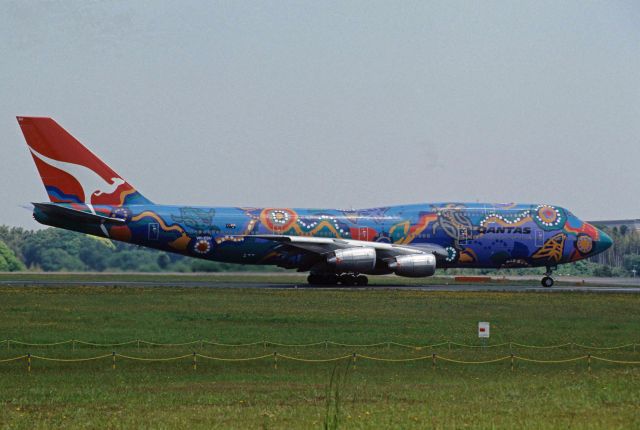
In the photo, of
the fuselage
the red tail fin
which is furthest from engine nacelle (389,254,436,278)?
the red tail fin

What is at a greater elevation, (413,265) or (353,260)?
(353,260)

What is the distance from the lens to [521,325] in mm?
44844

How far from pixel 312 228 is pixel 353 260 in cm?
493

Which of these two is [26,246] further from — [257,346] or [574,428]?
[574,428]

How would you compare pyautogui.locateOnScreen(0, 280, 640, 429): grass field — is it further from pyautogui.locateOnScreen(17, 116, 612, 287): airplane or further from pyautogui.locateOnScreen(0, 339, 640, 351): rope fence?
pyautogui.locateOnScreen(17, 116, 612, 287): airplane

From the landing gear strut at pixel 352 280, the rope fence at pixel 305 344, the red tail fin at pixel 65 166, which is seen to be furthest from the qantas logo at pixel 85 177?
the rope fence at pixel 305 344

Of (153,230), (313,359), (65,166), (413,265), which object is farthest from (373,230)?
(313,359)

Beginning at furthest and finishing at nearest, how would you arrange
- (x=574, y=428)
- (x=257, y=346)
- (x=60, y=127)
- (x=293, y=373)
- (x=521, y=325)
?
(x=60, y=127) < (x=521, y=325) < (x=257, y=346) < (x=293, y=373) < (x=574, y=428)

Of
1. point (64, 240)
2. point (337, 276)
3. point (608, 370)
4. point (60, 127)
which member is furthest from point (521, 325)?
point (64, 240)

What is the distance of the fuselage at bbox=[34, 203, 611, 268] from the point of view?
6444 cm

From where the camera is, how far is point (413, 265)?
64438mm

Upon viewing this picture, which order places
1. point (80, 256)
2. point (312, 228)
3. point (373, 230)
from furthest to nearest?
point (80, 256)
point (373, 230)
point (312, 228)

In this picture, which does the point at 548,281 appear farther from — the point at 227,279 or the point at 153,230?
the point at 153,230

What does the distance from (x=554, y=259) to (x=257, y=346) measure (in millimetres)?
39898
